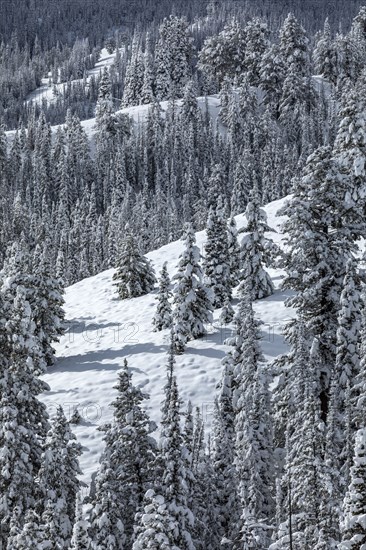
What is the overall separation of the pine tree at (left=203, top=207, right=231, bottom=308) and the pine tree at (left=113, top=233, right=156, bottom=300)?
8631 millimetres

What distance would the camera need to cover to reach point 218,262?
4141 cm

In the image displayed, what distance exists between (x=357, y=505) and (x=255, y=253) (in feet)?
83.4

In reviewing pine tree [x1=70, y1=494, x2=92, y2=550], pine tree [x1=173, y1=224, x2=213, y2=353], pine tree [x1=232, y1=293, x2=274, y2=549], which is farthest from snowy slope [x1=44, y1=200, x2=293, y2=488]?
pine tree [x1=70, y1=494, x2=92, y2=550]

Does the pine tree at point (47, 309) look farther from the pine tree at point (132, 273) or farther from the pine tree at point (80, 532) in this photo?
the pine tree at point (80, 532)

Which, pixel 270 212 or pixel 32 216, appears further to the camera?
→ pixel 32 216

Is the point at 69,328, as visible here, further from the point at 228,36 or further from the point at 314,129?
the point at 228,36

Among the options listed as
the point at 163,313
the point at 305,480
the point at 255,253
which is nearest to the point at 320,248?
the point at 305,480

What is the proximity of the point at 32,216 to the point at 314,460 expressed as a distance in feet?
309

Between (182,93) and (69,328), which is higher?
(182,93)

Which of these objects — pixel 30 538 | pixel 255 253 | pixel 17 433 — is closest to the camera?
pixel 30 538

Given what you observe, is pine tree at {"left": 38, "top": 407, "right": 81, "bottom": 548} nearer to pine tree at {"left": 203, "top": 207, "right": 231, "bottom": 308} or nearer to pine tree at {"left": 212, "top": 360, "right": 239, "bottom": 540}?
pine tree at {"left": 212, "top": 360, "right": 239, "bottom": 540}

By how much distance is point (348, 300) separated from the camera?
23422 mm

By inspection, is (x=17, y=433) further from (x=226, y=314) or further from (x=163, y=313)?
(x=163, y=313)

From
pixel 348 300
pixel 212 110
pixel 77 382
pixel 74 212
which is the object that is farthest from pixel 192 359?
pixel 212 110
